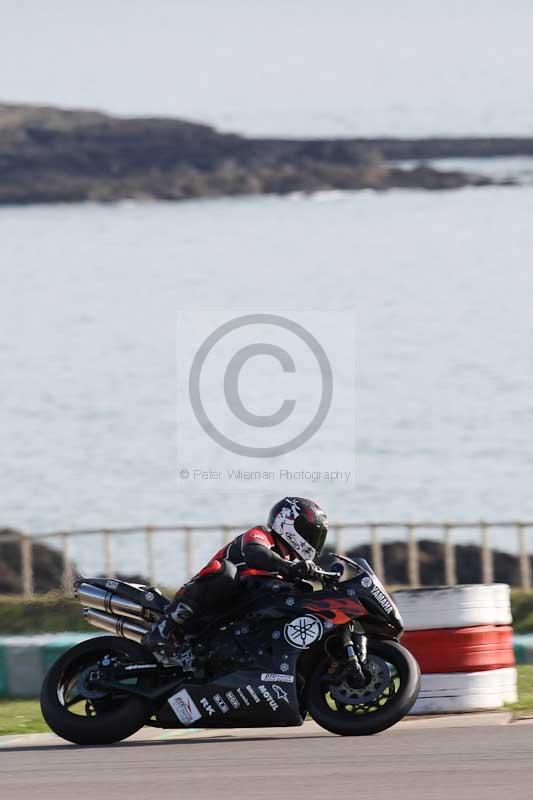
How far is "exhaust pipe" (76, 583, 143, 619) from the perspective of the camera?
9609 mm

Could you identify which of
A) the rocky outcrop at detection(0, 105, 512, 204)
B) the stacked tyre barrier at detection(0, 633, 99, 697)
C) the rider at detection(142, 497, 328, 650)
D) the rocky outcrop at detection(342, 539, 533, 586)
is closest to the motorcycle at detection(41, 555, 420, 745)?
the rider at detection(142, 497, 328, 650)

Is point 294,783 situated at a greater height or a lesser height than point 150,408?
greater

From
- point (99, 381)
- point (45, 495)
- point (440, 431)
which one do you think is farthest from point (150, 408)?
point (45, 495)

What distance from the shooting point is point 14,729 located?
10.9 m

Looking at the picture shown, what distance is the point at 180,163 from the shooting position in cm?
11181

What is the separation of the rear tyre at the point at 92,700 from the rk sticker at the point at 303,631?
2.88 feet

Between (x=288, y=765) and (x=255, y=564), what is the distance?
1395 millimetres

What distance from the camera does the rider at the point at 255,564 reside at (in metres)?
9.28

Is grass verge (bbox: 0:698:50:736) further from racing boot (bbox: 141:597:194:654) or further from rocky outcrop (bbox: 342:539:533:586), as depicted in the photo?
rocky outcrop (bbox: 342:539:533:586)

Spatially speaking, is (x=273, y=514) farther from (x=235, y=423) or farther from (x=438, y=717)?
(x=235, y=423)

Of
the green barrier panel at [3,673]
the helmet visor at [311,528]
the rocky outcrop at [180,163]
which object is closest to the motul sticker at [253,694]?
the helmet visor at [311,528]

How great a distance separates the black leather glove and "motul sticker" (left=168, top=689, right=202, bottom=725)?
95 cm

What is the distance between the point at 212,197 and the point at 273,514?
99.2 metres

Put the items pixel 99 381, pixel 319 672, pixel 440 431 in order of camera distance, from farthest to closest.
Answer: pixel 99 381 → pixel 440 431 → pixel 319 672
